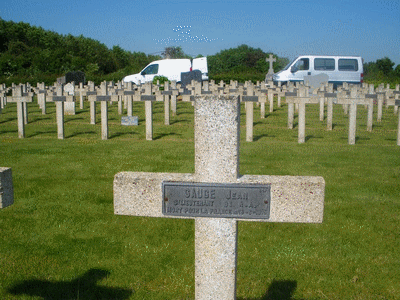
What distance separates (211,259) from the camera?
2855mm

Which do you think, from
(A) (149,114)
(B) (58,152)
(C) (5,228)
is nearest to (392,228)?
(C) (5,228)

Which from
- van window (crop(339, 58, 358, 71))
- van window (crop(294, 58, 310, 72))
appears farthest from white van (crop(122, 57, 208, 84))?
van window (crop(339, 58, 358, 71))

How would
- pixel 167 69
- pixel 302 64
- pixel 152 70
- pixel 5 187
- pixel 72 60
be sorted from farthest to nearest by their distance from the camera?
pixel 72 60
pixel 152 70
pixel 167 69
pixel 302 64
pixel 5 187

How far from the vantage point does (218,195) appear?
280 centimetres

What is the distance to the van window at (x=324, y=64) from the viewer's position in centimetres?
2748

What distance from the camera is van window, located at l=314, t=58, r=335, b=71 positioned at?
90.2 feet

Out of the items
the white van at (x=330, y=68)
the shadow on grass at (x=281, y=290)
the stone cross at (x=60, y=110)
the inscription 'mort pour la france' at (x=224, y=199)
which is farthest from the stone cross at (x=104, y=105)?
the white van at (x=330, y=68)

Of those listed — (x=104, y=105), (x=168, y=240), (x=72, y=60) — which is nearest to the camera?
(x=168, y=240)

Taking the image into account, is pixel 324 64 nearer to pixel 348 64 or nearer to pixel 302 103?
pixel 348 64

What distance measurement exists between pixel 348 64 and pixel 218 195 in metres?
26.9

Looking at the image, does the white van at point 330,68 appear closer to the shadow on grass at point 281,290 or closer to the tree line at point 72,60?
the tree line at point 72,60

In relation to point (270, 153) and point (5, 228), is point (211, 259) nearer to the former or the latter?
point (5, 228)

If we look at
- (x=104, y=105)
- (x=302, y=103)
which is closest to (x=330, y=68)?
(x=302, y=103)

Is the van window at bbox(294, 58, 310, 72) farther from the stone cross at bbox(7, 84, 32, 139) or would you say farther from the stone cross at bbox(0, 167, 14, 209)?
the stone cross at bbox(0, 167, 14, 209)
